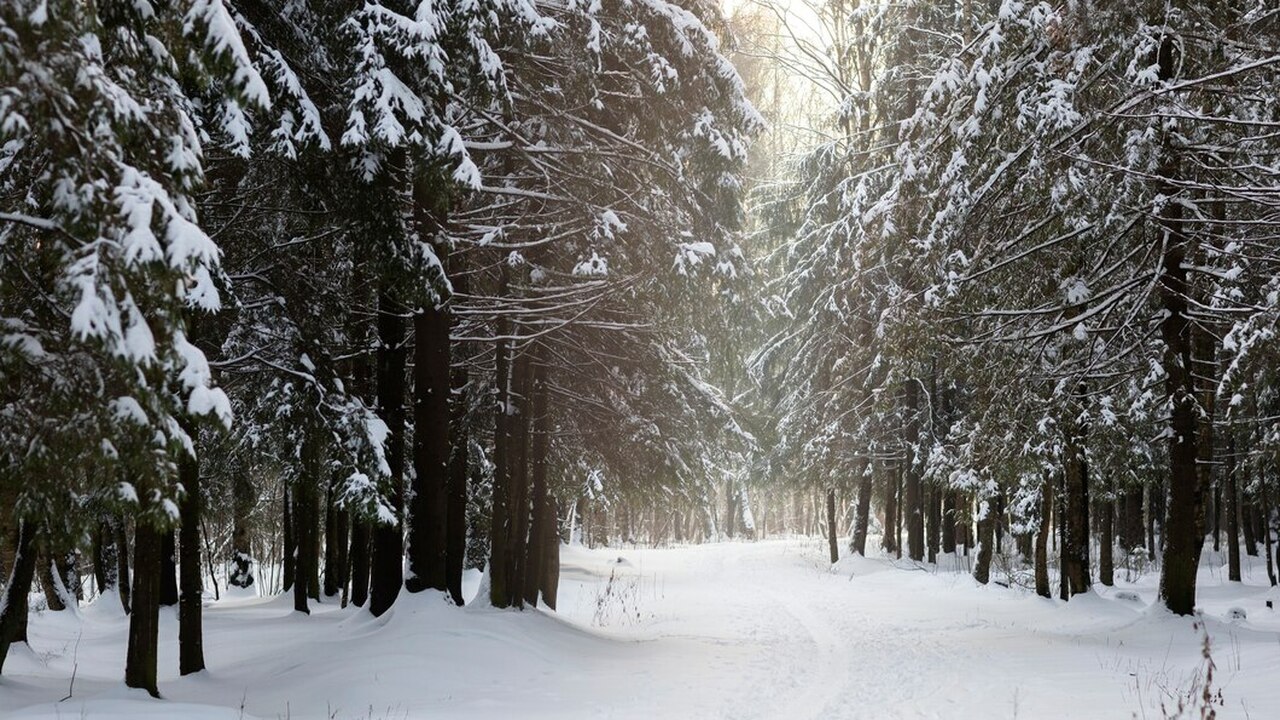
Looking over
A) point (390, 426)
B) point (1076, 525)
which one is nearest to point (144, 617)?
point (390, 426)

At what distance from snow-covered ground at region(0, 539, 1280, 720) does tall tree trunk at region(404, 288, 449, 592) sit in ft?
1.65

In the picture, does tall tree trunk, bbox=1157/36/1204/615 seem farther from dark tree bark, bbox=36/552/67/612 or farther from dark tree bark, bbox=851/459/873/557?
dark tree bark, bbox=36/552/67/612

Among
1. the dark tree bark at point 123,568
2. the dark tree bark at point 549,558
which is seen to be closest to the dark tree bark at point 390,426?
the dark tree bark at point 549,558

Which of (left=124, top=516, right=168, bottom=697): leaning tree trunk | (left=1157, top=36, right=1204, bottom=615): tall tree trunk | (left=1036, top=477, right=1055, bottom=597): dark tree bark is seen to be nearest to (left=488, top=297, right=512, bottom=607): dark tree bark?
(left=124, top=516, right=168, bottom=697): leaning tree trunk

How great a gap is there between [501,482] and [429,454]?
2.07 meters

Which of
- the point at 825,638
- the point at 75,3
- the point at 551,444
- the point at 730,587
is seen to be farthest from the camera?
the point at 730,587

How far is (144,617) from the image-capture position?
26.0ft

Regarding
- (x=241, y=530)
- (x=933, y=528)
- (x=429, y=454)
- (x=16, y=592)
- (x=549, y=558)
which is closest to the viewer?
(x=16, y=592)

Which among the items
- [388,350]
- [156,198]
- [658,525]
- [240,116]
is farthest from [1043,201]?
[658,525]

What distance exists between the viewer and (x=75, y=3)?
4.34m

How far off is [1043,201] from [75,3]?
1087cm

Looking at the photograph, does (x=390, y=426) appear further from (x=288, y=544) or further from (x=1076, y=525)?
(x=1076, y=525)

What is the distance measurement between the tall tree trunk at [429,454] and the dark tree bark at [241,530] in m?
6.96

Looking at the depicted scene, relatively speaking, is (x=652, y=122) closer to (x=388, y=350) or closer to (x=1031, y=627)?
(x=388, y=350)
